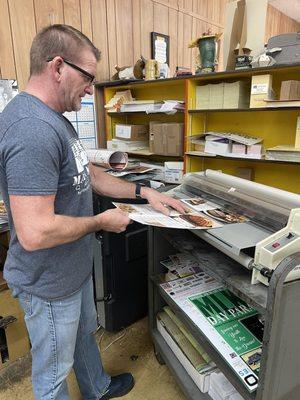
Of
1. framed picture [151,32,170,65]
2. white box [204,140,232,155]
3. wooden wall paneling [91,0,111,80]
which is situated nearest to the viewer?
white box [204,140,232,155]

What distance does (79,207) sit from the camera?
986 mm

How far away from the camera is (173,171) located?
2.17 metres

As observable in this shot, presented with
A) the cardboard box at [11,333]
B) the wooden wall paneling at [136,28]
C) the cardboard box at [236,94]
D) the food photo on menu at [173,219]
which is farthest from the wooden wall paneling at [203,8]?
the cardboard box at [11,333]

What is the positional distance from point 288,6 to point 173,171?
3712 mm

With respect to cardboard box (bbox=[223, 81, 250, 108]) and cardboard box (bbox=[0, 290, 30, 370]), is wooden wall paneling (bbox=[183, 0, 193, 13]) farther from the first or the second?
cardboard box (bbox=[0, 290, 30, 370])

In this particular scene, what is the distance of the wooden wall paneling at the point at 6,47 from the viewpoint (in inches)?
75.4

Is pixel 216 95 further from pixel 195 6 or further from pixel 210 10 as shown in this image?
pixel 210 10

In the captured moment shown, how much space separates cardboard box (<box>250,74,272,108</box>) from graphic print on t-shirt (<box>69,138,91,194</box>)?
111 centimetres

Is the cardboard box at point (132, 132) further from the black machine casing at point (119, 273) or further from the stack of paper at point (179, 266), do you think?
the stack of paper at point (179, 266)

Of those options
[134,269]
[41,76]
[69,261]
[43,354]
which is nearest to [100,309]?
[134,269]

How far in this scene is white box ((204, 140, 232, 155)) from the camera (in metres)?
1.87

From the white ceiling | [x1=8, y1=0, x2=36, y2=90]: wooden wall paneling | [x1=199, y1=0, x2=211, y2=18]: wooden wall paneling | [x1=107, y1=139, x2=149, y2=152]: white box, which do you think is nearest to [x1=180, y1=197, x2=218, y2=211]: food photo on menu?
[x1=107, y1=139, x2=149, y2=152]: white box

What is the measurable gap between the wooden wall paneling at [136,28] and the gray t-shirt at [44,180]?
2.02m

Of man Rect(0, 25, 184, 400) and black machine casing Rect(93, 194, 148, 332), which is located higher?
man Rect(0, 25, 184, 400)
